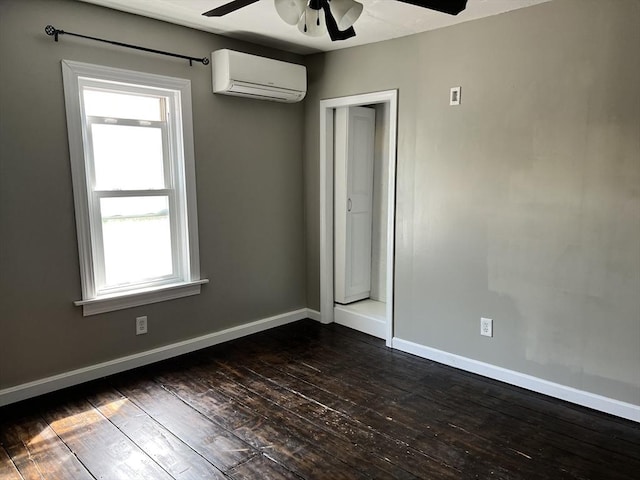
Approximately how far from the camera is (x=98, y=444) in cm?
237

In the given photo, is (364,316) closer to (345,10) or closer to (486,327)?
(486,327)

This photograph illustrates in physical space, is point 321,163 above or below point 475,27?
below

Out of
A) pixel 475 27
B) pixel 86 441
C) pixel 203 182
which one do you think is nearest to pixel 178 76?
pixel 203 182

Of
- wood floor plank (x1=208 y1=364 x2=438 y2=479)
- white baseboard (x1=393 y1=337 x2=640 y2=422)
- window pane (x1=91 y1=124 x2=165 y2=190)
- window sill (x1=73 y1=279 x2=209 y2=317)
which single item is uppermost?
window pane (x1=91 y1=124 x2=165 y2=190)

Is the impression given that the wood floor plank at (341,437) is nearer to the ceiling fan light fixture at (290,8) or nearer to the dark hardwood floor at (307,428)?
the dark hardwood floor at (307,428)

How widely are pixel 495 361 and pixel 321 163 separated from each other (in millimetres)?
2172

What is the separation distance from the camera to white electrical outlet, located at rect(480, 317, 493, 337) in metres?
3.13

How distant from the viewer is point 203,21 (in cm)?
316

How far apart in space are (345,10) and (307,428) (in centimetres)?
215

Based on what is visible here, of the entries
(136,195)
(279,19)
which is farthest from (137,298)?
(279,19)

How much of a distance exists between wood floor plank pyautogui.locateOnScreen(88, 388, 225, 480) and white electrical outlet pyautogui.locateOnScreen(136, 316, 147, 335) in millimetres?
462

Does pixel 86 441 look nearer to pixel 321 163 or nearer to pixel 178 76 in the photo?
pixel 178 76

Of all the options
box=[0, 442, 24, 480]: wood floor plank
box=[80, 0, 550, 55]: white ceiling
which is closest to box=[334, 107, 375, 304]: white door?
box=[80, 0, 550, 55]: white ceiling

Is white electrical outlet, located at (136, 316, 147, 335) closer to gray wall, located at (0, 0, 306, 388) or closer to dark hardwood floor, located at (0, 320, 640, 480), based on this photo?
gray wall, located at (0, 0, 306, 388)
